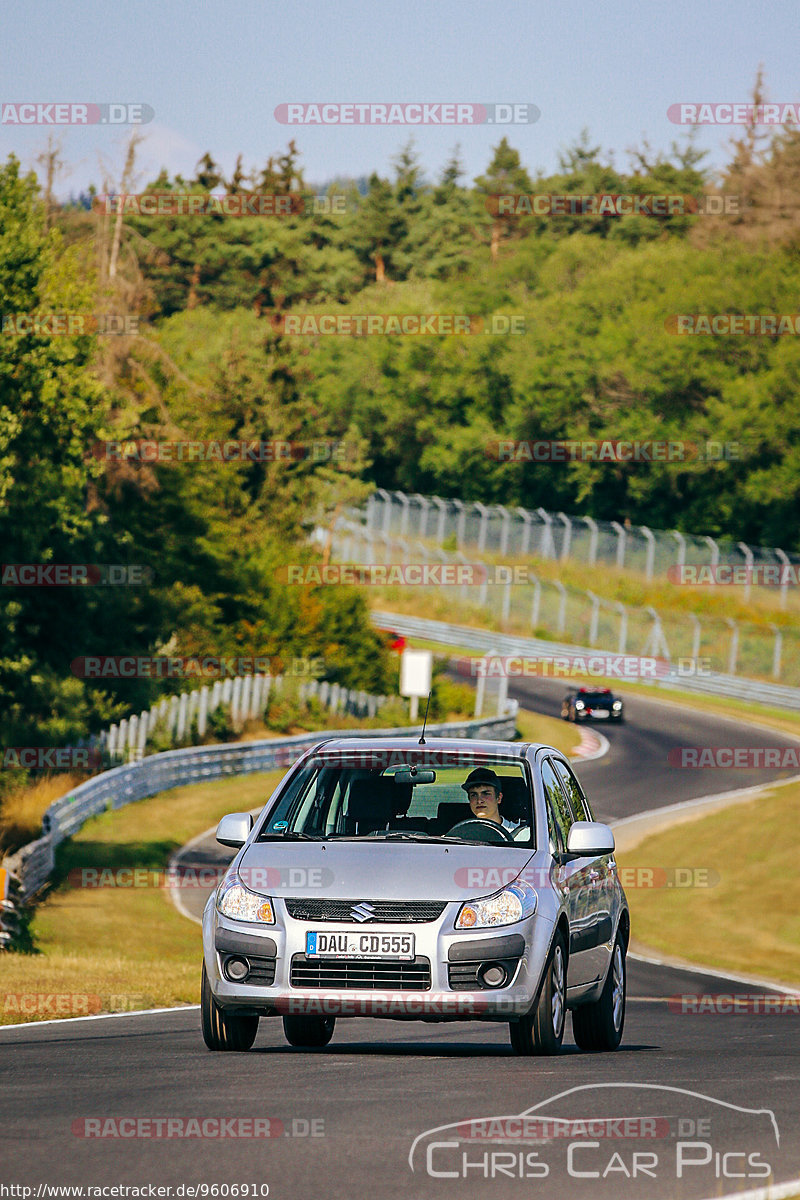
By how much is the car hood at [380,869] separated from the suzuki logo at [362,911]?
1.9 inches

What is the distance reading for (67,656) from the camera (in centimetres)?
4172

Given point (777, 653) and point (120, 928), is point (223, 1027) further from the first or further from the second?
point (777, 653)

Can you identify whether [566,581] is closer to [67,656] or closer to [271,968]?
[67,656]

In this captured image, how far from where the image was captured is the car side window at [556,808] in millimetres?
9938

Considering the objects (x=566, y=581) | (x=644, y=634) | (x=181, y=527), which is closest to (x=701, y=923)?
(x=181, y=527)

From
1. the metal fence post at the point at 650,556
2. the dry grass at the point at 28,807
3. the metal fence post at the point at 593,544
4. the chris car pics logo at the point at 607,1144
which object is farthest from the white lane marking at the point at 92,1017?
the metal fence post at the point at 593,544

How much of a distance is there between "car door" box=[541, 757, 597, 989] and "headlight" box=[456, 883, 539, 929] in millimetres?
498

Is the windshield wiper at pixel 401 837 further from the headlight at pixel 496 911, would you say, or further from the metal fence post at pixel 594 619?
the metal fence post at pixel 594 619

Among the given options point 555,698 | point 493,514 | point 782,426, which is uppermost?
point 782,426

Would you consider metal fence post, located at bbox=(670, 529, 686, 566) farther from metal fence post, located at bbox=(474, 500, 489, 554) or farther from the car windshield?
the car windshield

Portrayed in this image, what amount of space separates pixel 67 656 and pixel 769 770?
19257 mm

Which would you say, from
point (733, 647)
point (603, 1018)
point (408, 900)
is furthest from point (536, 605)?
point (408, 900)

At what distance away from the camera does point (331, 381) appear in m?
110

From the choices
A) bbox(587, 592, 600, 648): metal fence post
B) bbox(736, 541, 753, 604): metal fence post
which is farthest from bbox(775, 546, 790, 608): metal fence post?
bbox(587, 592, 600, 648): metal fence post
